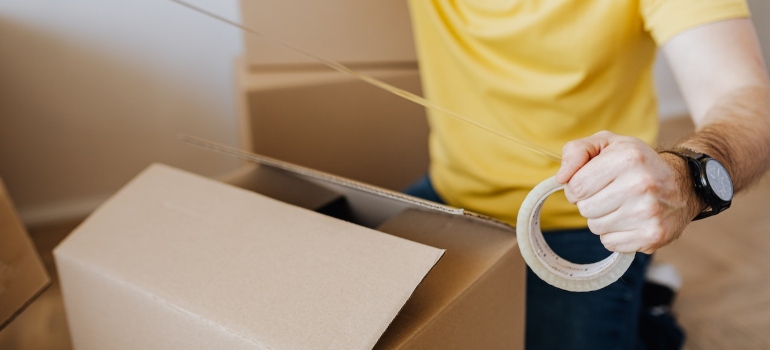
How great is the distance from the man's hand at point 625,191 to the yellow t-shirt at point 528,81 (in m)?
0.28

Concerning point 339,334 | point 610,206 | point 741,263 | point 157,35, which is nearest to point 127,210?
point 339,334

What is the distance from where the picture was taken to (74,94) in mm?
1393

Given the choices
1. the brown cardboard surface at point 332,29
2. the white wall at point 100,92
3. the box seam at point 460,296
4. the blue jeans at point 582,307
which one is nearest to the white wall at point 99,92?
the white wall at point 100,92

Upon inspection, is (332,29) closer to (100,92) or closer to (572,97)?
(572,97)

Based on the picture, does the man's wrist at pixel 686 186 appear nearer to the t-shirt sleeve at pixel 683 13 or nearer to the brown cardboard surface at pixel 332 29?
the t-shirt sleeve at pixel 683 13

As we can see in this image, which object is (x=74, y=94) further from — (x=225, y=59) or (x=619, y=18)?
(x=619, y=18)

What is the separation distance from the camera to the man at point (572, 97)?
587mm

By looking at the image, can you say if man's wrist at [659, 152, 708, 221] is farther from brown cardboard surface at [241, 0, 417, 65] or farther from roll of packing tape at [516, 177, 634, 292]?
brown cardboard surface at [241, 0, 417, 65]

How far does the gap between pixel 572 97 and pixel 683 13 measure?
173mm

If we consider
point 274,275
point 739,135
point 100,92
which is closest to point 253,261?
point 274,275

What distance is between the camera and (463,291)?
48 cm

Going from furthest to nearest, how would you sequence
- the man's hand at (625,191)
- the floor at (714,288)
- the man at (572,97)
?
the floor at (714,288)
the man at (572,97)
the man's hand at (625,191)

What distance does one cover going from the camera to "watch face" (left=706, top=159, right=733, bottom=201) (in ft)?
1.49

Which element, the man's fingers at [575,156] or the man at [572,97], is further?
the man at [572,97]
